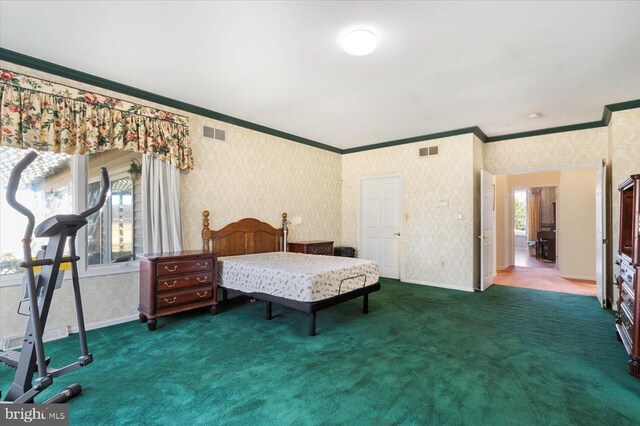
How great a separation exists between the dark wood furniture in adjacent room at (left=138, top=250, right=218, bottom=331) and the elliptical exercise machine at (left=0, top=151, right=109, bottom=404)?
1.28 m

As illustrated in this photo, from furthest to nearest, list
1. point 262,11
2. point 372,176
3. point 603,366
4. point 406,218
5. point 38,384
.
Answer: point 372,176
point 406,218
point 603,366
point 262,11
point 38,384

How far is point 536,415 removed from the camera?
78.5 inches

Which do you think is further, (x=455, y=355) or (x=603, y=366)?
(x=455, y=355)

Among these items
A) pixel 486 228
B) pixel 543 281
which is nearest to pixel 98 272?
pixel 486 228

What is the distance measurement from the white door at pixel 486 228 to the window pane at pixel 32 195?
595 cm

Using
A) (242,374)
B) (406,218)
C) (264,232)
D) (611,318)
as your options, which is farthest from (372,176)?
(242,374)

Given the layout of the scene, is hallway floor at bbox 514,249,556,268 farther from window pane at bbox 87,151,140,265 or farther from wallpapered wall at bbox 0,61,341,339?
window pane at bbox 87,151,140,265

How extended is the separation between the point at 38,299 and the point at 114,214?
6.35ft

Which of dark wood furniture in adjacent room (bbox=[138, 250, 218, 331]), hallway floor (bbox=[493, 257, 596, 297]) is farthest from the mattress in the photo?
hallway floor (bbox=[493, 257, 596, 297])

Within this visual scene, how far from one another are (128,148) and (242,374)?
291cm

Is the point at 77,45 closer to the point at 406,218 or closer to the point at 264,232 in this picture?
the point at 264,232

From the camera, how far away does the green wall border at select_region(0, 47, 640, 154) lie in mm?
3117

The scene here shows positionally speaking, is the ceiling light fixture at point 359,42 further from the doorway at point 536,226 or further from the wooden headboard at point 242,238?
the doorway at point 536,226

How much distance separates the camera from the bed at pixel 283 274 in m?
3.32
